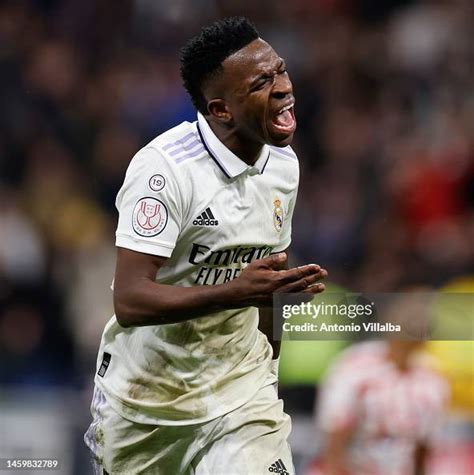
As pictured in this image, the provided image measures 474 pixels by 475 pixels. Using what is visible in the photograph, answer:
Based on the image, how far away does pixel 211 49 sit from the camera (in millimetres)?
3221

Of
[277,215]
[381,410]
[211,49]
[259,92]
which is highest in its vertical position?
[211,49]

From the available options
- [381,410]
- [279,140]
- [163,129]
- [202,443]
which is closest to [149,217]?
[279,140]

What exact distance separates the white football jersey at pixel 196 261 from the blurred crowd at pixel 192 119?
8.20 feet

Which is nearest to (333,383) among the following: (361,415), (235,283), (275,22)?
(361,415)

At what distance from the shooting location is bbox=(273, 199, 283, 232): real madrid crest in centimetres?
335

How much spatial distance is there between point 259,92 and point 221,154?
20 cm

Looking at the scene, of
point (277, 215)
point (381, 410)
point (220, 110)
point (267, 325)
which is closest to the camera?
point (220, 110)

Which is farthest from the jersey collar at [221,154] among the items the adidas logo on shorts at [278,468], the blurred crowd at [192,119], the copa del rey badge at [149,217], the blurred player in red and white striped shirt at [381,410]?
the blurred crowd at [192,119]

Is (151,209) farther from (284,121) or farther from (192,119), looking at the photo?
(192,119)

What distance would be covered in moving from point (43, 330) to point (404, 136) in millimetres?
2324

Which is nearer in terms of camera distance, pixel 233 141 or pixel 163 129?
pixel 233 141

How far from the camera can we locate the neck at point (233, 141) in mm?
3273

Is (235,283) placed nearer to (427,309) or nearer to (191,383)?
(191,383)

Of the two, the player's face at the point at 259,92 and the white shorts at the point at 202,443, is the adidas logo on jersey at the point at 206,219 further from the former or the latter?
the white shorts at the point at 202,443
